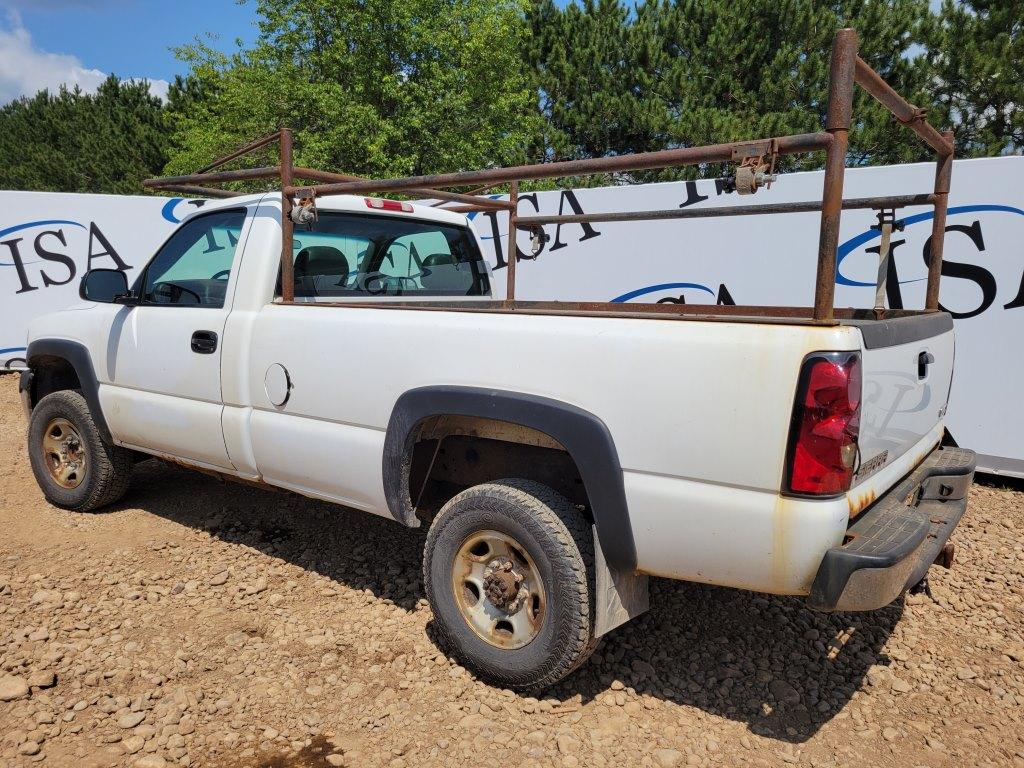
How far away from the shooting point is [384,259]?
13.1 feet

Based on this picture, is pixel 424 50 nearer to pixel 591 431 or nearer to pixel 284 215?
pixel 284 215

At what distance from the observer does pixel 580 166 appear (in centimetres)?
245

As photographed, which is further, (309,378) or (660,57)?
(660,57)

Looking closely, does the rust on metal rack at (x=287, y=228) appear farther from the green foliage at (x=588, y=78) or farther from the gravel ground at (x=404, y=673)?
the green foliage at (x=588, y=78)

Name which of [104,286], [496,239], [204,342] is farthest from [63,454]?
[496,239]

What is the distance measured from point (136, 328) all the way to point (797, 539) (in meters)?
3.47

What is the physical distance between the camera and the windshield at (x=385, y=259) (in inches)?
144

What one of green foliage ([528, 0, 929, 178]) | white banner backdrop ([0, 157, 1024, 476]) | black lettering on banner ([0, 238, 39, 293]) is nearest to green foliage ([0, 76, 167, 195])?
green foliage ([528, 0, 929, 178])

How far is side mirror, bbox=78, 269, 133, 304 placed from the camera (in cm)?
404

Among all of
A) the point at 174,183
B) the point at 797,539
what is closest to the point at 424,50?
the point at 174,183

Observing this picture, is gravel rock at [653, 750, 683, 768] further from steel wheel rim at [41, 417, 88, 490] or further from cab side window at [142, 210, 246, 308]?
steel wheel rim at [41, 417, 88, 490]

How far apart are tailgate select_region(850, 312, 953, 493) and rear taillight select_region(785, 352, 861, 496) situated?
0.41 feet

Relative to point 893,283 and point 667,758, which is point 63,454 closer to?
point 667,758

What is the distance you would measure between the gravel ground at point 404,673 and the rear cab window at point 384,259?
1.42 metres
